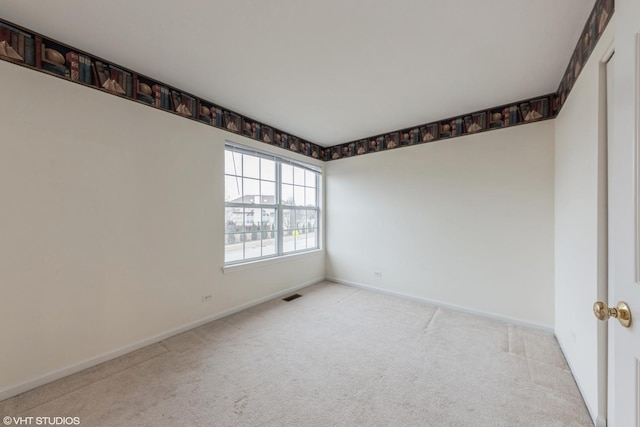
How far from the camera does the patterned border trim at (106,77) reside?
1.73 m

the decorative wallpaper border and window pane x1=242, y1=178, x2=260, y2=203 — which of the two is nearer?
the decorative wallpaper border

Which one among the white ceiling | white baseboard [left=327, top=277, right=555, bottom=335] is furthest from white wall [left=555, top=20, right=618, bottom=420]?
the white ceiling

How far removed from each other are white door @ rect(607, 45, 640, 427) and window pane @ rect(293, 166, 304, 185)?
3.63 meters

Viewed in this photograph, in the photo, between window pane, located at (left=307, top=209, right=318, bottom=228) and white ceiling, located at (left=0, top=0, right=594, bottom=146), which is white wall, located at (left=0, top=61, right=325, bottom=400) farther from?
window pane, located at (left=307, top=209, right=318, bottom=228)

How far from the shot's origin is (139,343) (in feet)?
7.59

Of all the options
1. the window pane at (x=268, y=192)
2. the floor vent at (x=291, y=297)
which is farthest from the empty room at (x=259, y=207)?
the floor vent at (x=291, y=297)

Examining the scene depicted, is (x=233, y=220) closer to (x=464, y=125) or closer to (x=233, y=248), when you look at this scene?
(x=233, y=248)

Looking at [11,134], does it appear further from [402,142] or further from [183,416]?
[402,142]

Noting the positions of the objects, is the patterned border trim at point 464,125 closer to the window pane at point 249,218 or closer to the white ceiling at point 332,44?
the white ceiling at point 332,44

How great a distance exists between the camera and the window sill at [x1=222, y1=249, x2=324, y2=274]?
3.09 m

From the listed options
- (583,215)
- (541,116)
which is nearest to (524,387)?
(583,215)

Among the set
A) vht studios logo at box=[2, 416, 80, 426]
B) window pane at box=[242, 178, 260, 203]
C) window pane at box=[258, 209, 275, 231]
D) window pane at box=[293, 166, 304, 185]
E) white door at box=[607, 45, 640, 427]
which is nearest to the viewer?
white door at box=[607, 45, 640, 427]

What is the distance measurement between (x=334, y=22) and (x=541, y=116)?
2562mm

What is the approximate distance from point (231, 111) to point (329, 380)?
313cm
